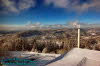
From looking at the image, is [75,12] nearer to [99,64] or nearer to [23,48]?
[23,48]

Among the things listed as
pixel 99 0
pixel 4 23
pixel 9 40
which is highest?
pixel 99 0

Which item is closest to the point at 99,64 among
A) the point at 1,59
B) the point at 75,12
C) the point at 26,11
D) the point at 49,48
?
the point at 1,59

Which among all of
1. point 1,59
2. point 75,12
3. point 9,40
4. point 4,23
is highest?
point 75,12

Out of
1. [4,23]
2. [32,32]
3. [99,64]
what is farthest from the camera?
[32,32]

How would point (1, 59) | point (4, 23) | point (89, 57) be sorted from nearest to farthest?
point (89, 57) < point (1, 59) < point (4, 23)

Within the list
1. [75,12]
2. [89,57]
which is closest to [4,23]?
[75,12]

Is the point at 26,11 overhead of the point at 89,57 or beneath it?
overhead

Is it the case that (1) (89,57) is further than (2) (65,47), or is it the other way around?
(2) (65,47)

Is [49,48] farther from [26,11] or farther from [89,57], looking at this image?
[89,57]

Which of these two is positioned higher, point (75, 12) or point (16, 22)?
point (75, 12)
